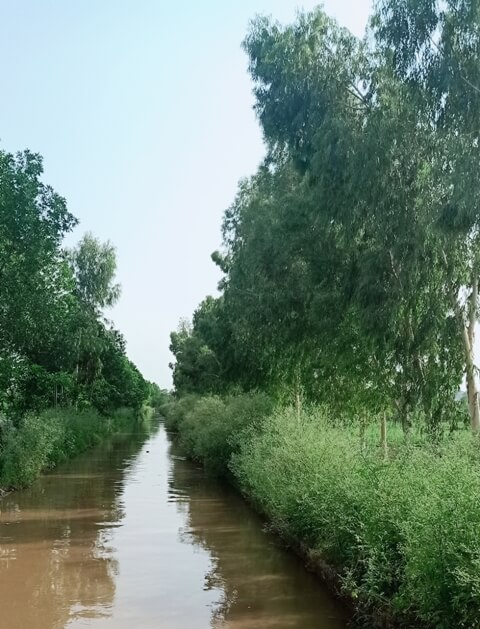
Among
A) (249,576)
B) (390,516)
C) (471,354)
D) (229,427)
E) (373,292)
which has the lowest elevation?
(249,576)

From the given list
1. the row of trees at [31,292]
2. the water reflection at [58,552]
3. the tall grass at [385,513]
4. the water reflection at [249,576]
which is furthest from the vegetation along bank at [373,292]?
the row of trees at [31,292]

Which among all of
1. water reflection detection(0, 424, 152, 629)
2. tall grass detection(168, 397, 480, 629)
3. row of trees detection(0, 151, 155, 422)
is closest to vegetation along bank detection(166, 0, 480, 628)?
tall grass detection(168, 397, 480, 629)

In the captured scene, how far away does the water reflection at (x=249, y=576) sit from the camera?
9.31m

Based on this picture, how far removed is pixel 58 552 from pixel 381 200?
34.6 feet

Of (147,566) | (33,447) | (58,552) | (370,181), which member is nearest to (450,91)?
(370,181)

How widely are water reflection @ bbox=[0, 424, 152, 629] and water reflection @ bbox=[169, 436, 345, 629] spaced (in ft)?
6.04

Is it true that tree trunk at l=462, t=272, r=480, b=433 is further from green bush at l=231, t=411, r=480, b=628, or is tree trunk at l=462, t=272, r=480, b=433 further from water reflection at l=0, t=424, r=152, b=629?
water reflection at l=0, t=424, r=152, b=629

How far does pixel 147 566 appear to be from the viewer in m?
12.2

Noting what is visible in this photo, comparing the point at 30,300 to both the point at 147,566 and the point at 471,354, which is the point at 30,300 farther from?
the point at 471,354

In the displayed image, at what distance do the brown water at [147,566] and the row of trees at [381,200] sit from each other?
5851 mm

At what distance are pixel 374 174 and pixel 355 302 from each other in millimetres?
3684

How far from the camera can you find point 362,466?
10.9 metres

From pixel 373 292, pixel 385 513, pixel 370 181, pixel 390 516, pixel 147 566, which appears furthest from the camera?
pixel 373 292

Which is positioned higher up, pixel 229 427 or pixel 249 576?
pixel 229 427
